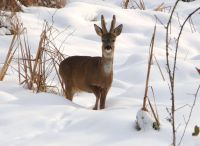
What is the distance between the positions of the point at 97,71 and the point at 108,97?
382mm

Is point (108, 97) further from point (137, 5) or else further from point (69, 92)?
point (137, 5)

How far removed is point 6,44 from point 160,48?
179 centimetres

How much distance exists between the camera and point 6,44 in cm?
666

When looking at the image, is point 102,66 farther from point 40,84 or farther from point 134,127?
point 134,127

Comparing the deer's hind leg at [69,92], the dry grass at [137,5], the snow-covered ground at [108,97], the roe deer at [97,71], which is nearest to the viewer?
the snow-covered ground at [108,97]

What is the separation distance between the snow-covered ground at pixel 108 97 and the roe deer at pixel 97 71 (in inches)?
4.6

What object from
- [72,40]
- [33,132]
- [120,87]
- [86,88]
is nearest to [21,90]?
[86,88]

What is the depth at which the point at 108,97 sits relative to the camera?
494 cm

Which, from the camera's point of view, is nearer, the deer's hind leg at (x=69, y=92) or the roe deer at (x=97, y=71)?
the roe deer at (x=97, y=71)

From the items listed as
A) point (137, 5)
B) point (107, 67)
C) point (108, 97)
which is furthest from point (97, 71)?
point (137, 5)

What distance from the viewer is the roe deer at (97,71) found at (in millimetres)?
4590

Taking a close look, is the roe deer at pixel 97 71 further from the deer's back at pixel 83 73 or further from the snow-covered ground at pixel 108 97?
Answer: the snow-covered ground at pixel 108 97

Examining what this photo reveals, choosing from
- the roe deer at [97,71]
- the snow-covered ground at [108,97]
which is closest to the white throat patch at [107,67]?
the roe deer at [97,71]

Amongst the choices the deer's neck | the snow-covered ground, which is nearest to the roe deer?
the deer's neck
